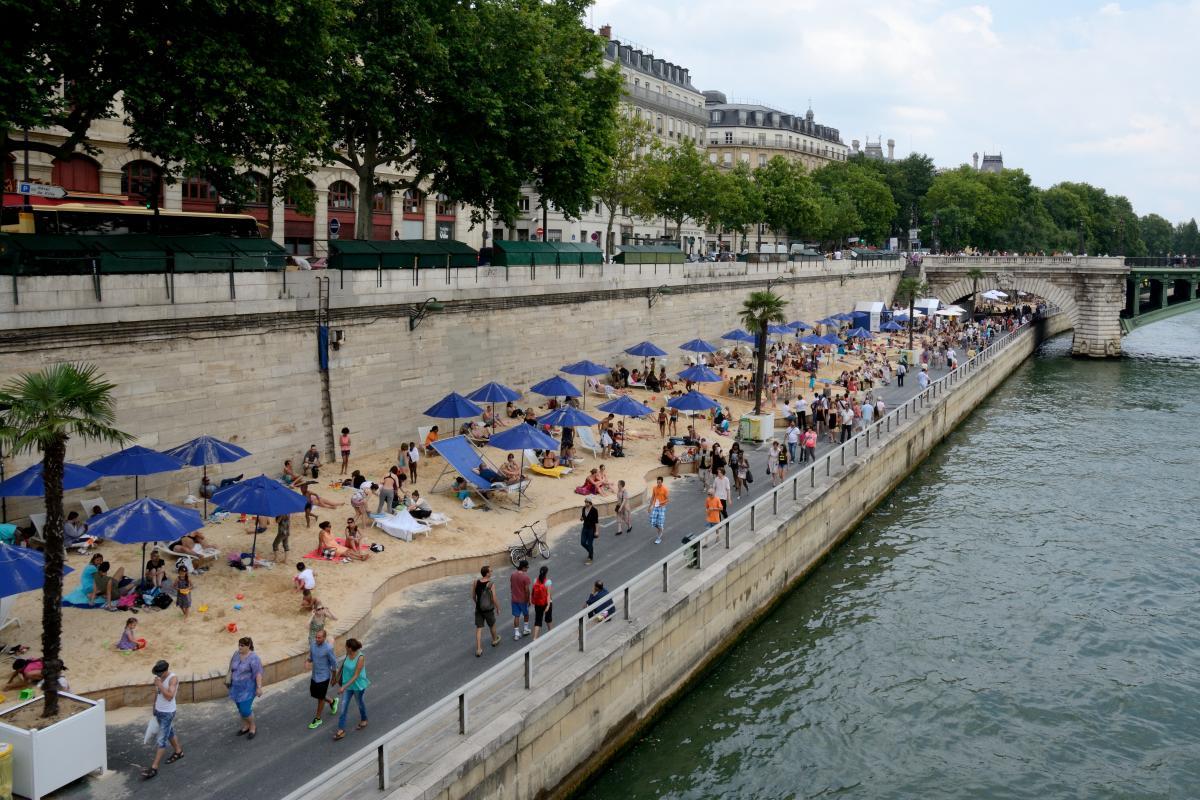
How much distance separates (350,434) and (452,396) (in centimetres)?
297

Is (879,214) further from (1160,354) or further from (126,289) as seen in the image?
(126,289)

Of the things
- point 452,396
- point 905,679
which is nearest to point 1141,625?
point 905,679

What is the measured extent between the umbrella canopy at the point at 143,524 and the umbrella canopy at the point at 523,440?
338 inches

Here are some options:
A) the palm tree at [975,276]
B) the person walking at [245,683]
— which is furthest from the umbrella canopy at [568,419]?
the palm tree at [975,276]

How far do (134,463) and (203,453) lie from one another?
4.94ft

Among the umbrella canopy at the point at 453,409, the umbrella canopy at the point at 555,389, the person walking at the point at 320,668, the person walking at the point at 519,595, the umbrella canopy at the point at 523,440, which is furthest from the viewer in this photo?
the umbrella canopy at the point at 555,389

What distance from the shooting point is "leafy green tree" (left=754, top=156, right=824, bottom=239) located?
86.4 meters

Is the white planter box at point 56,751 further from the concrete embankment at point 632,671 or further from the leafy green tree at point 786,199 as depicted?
the leafy green tree at point 786,199

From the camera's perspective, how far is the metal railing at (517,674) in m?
11.2

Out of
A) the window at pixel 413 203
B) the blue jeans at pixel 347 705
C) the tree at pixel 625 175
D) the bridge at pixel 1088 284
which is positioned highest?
the tree at pixel 625 175

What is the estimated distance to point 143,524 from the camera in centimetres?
1593

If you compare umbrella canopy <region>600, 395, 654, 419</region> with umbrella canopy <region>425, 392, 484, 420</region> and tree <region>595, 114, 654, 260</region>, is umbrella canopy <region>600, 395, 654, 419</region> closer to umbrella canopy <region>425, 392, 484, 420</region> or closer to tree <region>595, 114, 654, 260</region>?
umbrella canopy <region>425, 392, 484, 420</region>

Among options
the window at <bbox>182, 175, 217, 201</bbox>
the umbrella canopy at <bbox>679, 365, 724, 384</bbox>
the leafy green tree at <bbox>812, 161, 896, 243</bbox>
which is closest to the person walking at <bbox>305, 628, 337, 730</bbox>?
the umbrella canopy at <bbox>679, 365, 724, 384</bbox>

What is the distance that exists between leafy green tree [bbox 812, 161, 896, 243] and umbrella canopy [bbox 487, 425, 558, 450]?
87229 millimetres
